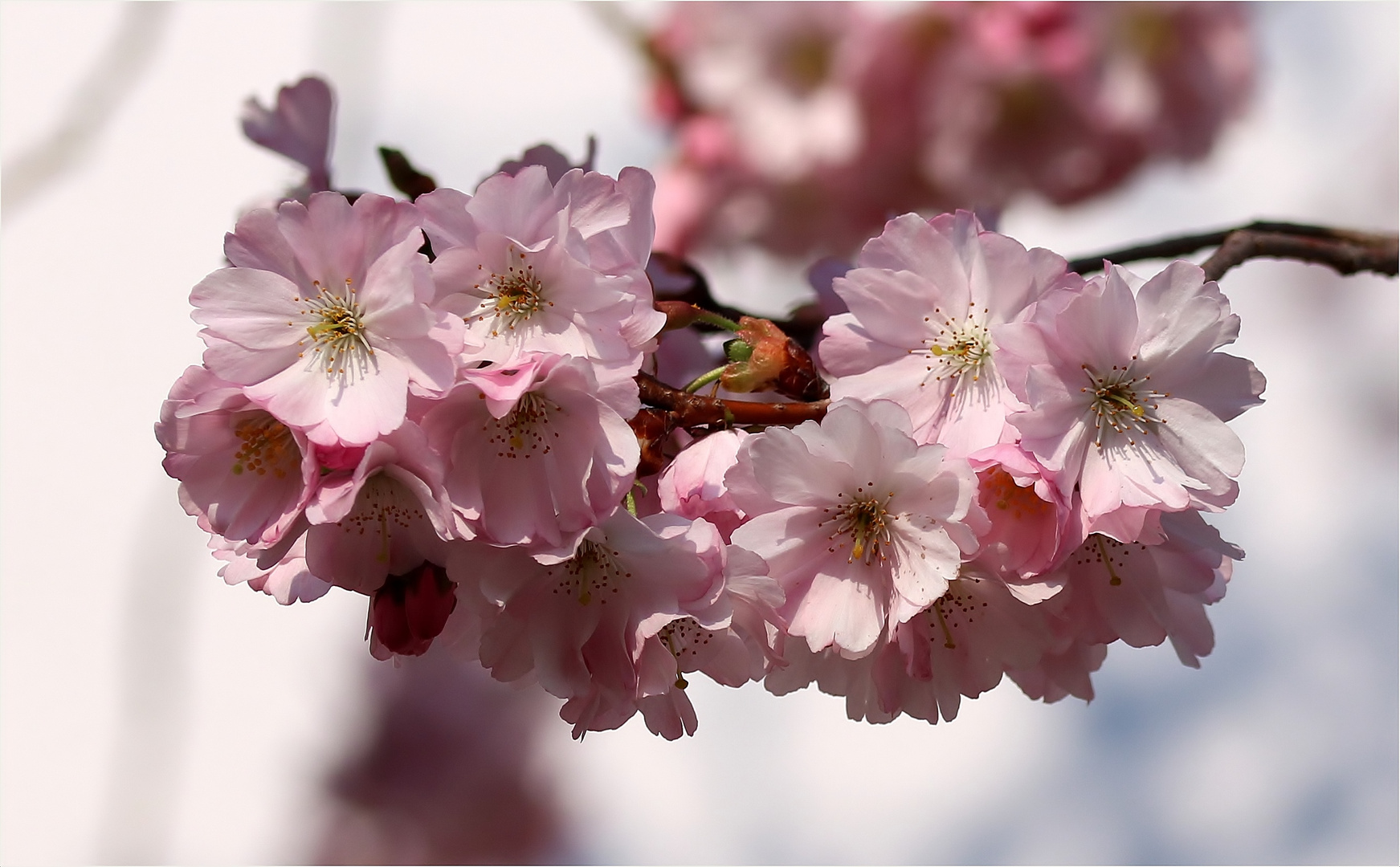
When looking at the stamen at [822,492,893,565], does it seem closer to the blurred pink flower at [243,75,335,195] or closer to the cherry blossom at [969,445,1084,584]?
the cherry blossom at [969,445,1084,584]

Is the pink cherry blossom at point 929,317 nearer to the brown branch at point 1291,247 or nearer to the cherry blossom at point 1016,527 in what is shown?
the cherry blossom at point 1016,527

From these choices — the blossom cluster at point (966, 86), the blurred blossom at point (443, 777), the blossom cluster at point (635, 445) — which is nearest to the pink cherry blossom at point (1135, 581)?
the blossom cluster at point (635, 445)

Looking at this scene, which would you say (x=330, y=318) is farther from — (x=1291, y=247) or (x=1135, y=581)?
(x=1291, y=247)

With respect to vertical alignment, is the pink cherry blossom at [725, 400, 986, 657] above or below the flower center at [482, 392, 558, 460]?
below

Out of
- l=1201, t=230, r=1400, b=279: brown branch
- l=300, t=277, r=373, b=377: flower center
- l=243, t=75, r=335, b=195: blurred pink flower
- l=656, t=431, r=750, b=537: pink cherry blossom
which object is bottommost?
l=656, t=431, r=750, b=537: pink cherry blossom

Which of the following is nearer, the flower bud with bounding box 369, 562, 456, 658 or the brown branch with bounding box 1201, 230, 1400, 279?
the flower bud with bounding box 369, 562, 456, 658

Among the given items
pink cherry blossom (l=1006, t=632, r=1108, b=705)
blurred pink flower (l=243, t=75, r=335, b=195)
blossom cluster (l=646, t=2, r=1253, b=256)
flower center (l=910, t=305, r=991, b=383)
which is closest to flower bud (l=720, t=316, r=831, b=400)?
flower center (l=910, t=305, r=991, b=383)

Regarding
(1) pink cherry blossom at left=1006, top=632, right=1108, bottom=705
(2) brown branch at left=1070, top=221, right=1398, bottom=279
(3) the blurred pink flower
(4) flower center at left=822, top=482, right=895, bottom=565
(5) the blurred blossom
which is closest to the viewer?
(4) flower center at left=822, top=482, right=895, bottom=565

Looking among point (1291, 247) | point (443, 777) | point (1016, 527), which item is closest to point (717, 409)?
point (1016, 527)
